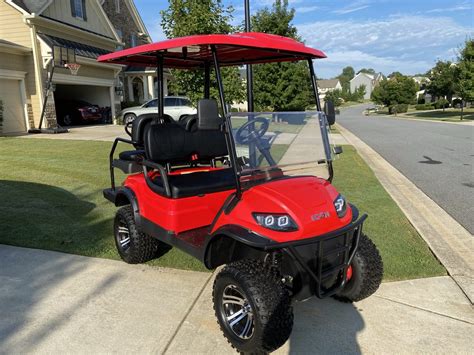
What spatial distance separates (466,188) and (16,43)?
50.2 feet

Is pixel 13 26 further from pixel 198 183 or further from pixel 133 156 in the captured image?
pixel 198 183

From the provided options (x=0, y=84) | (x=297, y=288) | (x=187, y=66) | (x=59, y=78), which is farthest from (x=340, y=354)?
(x=59, y=78)

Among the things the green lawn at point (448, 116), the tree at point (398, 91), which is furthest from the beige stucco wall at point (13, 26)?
the tree at point (398, 91)

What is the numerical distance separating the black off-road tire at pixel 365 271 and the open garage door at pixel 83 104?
1827 centimetres

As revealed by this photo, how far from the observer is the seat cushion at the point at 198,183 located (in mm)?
3207

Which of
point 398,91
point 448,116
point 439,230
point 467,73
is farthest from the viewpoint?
point 398,91

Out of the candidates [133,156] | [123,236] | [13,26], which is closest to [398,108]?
[13,26]

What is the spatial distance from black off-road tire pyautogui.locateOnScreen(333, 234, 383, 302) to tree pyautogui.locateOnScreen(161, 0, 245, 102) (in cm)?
657

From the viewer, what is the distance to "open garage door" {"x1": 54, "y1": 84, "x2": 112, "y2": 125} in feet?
62.9

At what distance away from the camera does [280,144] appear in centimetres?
300

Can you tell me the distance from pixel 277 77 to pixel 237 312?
56.6 feet

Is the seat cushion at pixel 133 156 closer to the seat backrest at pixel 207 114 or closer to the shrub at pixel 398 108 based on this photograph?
the seat backrest at pixel 207 114

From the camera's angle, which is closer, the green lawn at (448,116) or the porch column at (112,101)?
the porch column at (112,101)

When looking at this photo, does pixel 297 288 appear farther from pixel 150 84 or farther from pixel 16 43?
pixel 150 84
